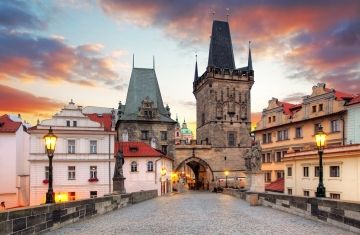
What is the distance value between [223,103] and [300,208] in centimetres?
5409

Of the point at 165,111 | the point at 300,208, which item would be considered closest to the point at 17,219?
the point at 300,208

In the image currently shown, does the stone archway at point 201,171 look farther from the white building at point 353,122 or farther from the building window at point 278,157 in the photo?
the white building at point 353,122

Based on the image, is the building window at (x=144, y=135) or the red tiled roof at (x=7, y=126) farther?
the building window at (x=144, y=135)

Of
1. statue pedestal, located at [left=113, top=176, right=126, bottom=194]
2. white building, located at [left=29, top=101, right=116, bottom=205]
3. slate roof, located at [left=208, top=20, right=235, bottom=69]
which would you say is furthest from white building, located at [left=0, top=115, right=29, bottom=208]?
slate roof, located at [left=208, top=20, right=235, bottom=69]

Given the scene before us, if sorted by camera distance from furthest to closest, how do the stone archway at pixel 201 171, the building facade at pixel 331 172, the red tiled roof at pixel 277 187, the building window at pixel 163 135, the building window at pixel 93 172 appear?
the stone archway at pixel 201 171, the building window at pixel 163 135, the building window at pixel 93 172, the red tiled roof at pixel 277 187, the building facade at pixel 331 172

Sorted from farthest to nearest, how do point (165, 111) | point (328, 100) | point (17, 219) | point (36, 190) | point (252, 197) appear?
point (165, 111) → point (36, 190) → point (328, 100) → point (252, 197) → point (17, 219)

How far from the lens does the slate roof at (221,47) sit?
7275 centimetres

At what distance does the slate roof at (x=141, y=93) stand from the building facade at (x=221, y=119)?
8.24 m

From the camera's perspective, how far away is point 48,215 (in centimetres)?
1183

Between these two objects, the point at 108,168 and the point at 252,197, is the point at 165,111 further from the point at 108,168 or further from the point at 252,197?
the point at 252,197

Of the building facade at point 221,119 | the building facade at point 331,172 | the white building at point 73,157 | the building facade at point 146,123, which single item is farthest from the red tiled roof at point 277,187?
the building facade at point 146,123

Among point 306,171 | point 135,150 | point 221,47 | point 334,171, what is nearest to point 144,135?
point 135,150

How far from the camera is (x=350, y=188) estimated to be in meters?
27.8

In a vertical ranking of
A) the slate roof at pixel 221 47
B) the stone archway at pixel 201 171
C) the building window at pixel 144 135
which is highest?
the slate roof at pixel 221 47
